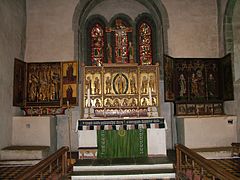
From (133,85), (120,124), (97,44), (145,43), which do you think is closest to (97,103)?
(133,85)

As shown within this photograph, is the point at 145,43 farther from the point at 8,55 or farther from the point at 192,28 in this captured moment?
the point at 8,55

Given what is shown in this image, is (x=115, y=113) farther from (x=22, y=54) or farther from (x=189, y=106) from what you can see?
(x=22, y=54)

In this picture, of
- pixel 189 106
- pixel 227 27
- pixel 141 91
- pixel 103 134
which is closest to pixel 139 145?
pixel 103 134

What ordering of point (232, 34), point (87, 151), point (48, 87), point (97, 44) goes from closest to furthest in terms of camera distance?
point (87, 151) < point (232, 34) < point (48, 87) < point (97, 44)

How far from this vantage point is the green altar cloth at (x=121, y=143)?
7.62 meters

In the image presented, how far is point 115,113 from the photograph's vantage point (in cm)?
887

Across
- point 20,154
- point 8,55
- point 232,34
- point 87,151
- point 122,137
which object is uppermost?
point 232,34

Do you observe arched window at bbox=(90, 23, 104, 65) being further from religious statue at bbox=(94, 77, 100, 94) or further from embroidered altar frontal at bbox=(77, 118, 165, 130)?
embroidered altar frontal at bbox=(77, 118, 165, 130)

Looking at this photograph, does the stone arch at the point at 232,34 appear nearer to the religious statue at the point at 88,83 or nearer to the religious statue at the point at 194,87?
the religious statue at the point at 194,87

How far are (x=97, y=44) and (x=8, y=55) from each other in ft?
14.1

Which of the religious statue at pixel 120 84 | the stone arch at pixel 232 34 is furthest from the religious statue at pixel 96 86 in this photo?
the stone arch at pixel 232 34

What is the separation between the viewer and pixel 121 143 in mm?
7633

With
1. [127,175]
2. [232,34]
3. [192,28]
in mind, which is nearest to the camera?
[127,175]

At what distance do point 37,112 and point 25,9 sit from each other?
4159 mm
